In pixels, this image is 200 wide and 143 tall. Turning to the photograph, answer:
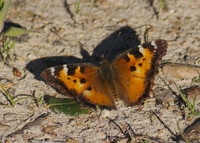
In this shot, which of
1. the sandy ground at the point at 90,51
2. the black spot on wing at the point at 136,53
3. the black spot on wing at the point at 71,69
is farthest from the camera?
the black spot on wing at the point at 136,53

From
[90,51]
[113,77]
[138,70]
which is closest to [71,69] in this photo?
[113,77]

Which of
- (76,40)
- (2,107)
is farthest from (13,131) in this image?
(76,40)

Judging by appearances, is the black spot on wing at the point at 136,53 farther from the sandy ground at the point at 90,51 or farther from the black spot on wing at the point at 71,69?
the black spot on wing at the point at 71,69

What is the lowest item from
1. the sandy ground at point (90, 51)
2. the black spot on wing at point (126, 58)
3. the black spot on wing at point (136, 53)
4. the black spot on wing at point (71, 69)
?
the sandy ground at point (90, 51)

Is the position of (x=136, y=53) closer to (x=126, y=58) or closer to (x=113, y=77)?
(x=126, y=58)

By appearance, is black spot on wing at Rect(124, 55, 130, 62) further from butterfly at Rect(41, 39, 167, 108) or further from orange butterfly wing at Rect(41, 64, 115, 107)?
orange butterfly wing at Rect(41, 64, 115, 107)

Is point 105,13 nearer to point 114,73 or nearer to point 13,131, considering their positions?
point 114,73

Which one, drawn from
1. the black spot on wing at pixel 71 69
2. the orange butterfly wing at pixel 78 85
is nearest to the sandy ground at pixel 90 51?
the orange butterfly wing at pixel 78 85

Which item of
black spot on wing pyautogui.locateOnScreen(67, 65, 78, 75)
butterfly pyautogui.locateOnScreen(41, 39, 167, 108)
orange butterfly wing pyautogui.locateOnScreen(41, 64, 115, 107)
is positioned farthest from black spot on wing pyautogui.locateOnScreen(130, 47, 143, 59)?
black spot on wing pyautogui.locateOnScreen(67, 65, 78, 75)
